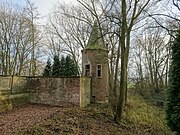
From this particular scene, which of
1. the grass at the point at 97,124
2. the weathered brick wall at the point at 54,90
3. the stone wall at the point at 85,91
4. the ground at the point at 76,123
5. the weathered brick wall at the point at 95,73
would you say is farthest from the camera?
the weathered brick wall at the point at 95,73

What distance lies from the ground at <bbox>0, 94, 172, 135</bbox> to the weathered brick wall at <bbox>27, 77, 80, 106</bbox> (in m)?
1.04

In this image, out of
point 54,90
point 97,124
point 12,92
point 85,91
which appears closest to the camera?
point 97,124

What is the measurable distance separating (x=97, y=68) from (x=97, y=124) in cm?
832

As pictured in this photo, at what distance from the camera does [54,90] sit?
1633 cm

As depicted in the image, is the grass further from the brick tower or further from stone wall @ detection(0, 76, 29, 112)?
stone wall @ detection(0, 76, 29, 112)

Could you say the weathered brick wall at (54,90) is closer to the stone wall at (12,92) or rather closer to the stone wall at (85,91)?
the stone wall at (85,91)

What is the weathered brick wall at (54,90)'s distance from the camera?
51.9 feet

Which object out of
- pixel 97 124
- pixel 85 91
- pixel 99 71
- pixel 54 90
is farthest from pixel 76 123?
pixel 99 71

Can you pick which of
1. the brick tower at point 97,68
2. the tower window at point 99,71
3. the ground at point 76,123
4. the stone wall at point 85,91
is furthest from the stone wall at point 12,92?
the tower window at point 99,71

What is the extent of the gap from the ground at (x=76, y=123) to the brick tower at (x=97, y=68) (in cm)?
317

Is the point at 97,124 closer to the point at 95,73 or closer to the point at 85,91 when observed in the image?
the point at 85,91

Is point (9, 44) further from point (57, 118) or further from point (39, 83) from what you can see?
point (57, 118)

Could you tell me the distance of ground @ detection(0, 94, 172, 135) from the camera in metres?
9.41

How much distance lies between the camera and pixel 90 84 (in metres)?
19.3
